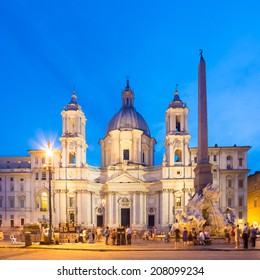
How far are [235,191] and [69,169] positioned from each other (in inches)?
1032

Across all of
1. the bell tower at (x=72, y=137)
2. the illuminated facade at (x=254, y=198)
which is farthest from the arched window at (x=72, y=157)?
the illuminated facade at (x=254, y=198)

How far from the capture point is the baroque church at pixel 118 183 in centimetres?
6712

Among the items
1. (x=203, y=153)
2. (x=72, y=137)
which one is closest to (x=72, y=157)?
(x=72, y=137)

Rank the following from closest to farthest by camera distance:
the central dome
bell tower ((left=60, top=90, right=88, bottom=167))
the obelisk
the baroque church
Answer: the obelisk < the baroque church < bell tower ((left=60, top=90, right=88, bottom=167)) < the central dome

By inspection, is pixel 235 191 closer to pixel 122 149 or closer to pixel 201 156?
pixel 122 149

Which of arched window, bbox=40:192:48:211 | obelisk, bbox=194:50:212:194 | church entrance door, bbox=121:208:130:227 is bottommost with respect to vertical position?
church entrance door, bbox=121:208:130:227

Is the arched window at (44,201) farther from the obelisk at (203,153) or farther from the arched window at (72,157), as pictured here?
the obelisk at (203,153)

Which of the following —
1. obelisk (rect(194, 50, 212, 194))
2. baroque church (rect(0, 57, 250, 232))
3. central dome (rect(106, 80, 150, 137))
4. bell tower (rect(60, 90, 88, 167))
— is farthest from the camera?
central dome (rect(106, 80, 150, 137))

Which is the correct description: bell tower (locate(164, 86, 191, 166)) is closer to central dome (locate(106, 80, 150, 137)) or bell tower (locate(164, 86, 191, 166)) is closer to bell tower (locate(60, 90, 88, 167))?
central dome (locate(106, 80, 150, 137))

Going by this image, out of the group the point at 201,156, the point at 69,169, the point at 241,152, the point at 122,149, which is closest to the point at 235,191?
the point at 241,152

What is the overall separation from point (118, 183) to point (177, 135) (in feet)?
39.3

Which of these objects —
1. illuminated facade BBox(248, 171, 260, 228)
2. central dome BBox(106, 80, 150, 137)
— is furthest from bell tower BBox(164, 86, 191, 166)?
illuminated facade BBox(248, 171, 260, 228)

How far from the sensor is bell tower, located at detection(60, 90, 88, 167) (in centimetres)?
6912

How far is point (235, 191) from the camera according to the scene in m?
68.2
